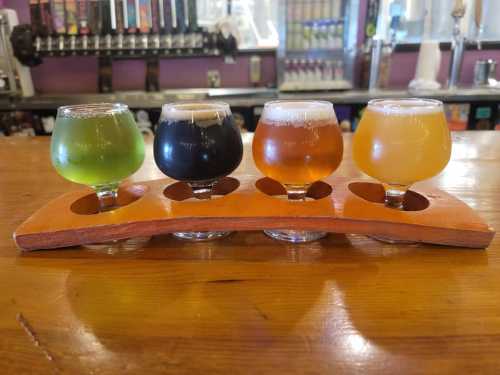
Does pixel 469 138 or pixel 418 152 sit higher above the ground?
pixel 418 152

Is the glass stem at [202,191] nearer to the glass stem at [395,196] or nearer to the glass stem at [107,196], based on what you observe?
the glass stem at [107,196]

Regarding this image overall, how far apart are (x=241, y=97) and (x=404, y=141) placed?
2.06 metres

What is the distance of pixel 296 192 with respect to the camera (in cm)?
59

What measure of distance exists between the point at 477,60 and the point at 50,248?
10.3 feet

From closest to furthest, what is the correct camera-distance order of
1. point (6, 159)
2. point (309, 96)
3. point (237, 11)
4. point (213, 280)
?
point (213, 280), point (6, 159), point (309, 96), point (237, 11)

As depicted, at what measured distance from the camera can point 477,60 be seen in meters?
2.81

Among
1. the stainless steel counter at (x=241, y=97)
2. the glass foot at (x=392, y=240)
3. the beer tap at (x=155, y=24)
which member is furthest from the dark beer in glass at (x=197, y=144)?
the beer tap at (x=155, y=24)

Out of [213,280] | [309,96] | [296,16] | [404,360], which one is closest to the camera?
[404,360]

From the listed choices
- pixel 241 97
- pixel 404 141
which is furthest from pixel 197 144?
pixel 241 97

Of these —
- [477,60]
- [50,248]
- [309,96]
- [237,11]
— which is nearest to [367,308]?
[50,248]

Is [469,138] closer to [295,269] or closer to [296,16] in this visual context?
[295,269]

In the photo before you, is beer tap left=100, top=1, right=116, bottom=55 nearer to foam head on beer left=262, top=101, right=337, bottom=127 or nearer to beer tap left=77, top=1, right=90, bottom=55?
beer tap left=77, top=1, right=90, bottom=55

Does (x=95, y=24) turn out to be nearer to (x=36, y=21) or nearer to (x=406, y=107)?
(x=36, y=21)

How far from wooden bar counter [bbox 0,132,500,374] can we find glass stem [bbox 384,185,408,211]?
0.08 meters
